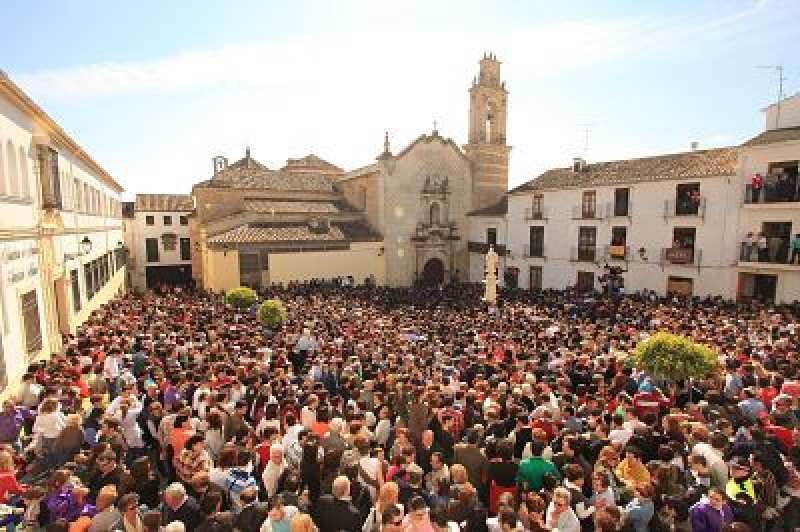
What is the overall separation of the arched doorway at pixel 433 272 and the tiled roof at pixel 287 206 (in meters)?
7.89

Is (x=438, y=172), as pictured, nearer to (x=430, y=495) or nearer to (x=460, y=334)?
(x=460, y=334)

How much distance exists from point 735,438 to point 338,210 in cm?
2947

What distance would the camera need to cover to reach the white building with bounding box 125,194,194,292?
3628 centimetres

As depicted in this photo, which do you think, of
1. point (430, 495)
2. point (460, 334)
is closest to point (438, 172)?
point (460, 334)

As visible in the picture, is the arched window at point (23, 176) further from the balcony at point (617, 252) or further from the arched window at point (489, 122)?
the arched window at point (489, 122)

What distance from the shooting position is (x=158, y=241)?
37.0 m

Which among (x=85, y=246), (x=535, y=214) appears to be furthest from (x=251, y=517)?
(x=535, y=214)

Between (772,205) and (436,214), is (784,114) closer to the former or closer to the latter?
(772,205)

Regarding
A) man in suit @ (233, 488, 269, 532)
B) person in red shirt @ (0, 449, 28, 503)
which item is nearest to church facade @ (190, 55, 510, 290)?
person in red shirt @ (0, 449, 28, 503)

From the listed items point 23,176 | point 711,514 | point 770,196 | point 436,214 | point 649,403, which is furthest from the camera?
point 436,214

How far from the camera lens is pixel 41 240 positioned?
11914 millimetres

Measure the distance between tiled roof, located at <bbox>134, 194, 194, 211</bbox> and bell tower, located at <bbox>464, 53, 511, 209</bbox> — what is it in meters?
23.7

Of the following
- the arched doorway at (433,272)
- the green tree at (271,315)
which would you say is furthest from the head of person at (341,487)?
the arched doorway at (433,272)

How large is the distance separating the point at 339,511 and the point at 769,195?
75.6 ft
